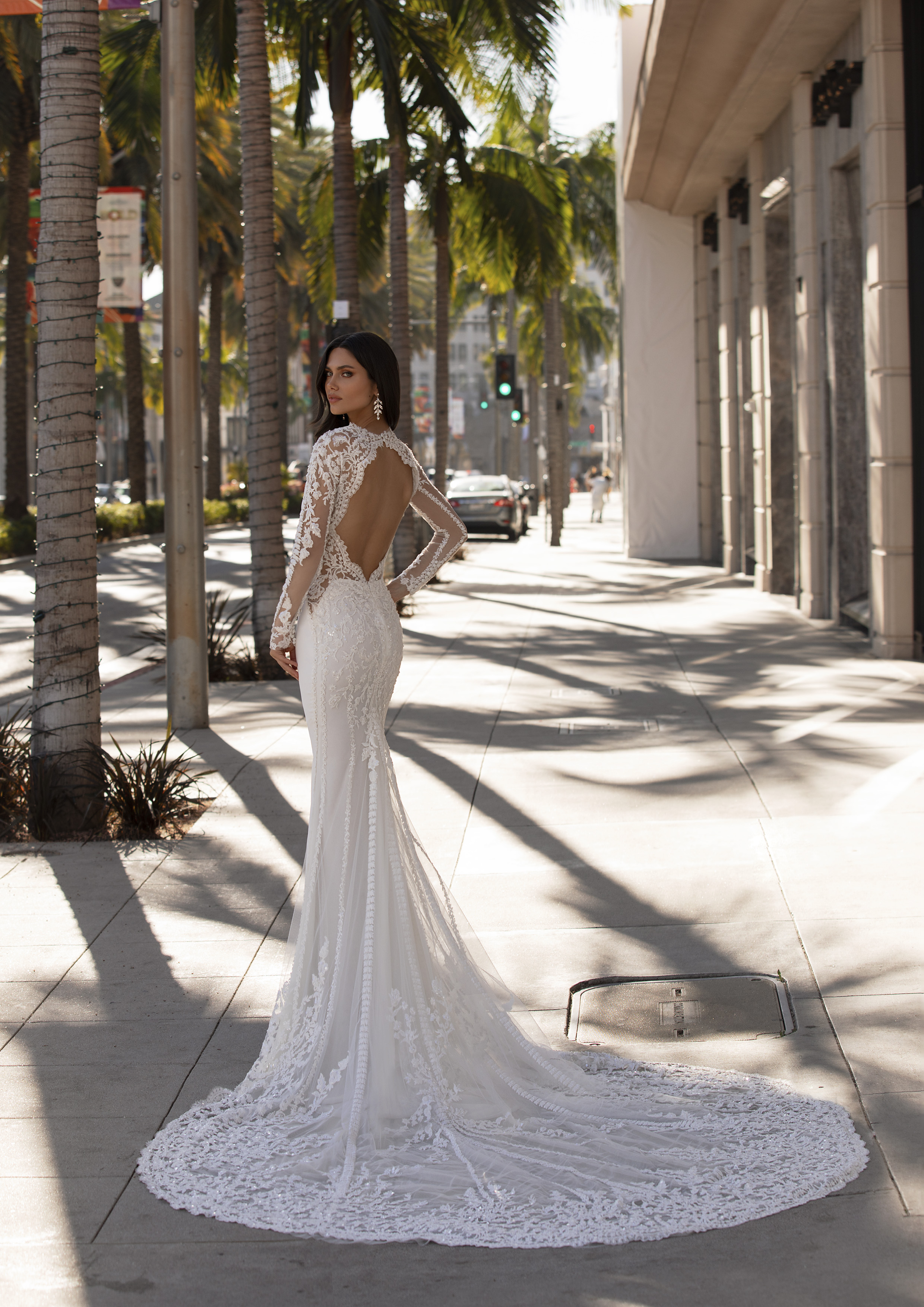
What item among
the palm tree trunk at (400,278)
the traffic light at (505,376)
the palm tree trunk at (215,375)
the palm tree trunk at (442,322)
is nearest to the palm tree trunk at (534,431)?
the palm tree trunk at (215,375)

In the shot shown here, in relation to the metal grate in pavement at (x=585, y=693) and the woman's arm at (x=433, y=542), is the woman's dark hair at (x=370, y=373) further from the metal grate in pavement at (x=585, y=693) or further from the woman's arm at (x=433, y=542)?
the metal grate in pavement at (x=585, y=693)

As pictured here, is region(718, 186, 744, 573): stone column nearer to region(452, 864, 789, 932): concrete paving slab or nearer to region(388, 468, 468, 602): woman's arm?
region(452, 864, 789, 932): concrete paving slab

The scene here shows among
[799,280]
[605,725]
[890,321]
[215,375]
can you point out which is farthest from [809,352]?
[215,375]

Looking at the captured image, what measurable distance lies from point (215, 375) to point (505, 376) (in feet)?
54.5

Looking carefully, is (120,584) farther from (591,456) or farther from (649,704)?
(591,456)

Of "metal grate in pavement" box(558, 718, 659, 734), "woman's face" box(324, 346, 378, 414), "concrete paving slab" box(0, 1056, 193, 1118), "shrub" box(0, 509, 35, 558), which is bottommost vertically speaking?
"concrete paving slab" box(0, 1056, 193, 1118)

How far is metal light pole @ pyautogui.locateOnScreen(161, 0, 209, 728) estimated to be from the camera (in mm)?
9852

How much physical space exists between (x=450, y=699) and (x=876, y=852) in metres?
5.42

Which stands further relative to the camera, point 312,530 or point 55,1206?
point 312,530

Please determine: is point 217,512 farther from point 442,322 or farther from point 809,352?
point 809,352

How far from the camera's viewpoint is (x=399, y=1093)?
3879 millimetres

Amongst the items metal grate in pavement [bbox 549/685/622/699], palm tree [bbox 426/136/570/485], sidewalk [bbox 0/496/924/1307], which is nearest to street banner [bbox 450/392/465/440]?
palm tree [bbox 426/136/570/485]

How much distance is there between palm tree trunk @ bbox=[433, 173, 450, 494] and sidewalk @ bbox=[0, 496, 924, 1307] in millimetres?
13570

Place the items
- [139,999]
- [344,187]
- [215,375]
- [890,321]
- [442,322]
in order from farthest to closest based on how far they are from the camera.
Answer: [215,375], [442,322], [344,187], [890,321], [139,999]
